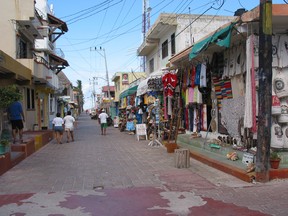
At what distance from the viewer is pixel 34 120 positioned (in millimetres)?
23750

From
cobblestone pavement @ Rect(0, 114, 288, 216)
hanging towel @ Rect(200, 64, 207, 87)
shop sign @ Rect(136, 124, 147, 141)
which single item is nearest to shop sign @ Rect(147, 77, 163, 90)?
shop sign @ Rect(136, 124, 147, 141)

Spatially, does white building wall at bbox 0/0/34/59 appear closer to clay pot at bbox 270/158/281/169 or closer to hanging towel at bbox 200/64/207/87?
hanging towel at bbox 200/64/207/87

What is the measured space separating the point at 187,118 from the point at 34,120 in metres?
12.7

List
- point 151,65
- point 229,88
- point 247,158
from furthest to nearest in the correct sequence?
point 151,65 → point 229,88 → point 247,158

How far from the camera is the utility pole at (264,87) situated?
7.39 meters

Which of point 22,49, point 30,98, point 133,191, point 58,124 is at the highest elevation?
point 22,49

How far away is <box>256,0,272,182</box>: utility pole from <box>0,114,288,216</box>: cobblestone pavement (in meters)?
0.45

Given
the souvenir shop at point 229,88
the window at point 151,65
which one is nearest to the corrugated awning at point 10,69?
the souvenir shop at point 229,88

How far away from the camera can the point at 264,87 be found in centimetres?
744

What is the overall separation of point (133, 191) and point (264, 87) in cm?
348

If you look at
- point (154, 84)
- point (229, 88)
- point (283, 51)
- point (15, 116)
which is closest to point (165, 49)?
point (154, 84)

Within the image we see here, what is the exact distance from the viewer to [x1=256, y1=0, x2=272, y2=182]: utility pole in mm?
7395

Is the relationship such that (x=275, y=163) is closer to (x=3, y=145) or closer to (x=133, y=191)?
(x=133, y=191)

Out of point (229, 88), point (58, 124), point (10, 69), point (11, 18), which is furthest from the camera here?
point (11, 18)
